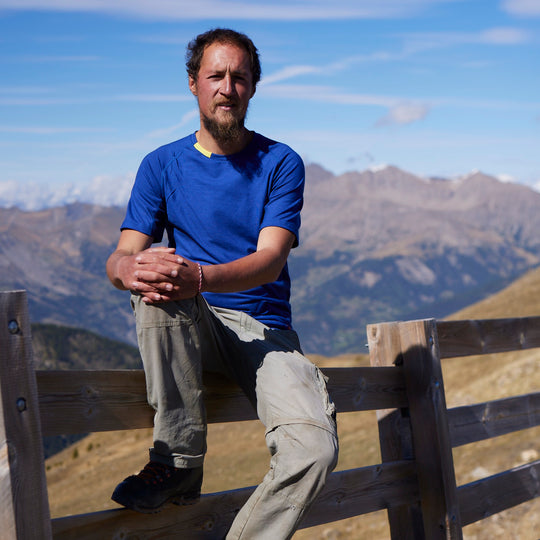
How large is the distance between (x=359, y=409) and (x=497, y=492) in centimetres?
152

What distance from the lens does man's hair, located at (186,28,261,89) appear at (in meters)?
3.77

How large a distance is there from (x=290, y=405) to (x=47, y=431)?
956 millimetres

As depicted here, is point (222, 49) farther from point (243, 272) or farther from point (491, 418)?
point (491, 418)

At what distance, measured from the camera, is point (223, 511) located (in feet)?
10.7

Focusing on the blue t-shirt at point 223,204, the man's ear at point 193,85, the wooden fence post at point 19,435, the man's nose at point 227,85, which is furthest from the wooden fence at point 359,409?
the man's ear at point 193,85

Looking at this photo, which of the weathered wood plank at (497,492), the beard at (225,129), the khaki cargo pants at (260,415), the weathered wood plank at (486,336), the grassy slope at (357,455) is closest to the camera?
the khaki cargo pants at (260,415)

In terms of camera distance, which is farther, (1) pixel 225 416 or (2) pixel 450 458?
(2) pixel 450 458

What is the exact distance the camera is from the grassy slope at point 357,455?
9.05 meters

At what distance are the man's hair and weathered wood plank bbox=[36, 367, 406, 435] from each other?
5.30 ft

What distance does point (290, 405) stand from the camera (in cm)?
303

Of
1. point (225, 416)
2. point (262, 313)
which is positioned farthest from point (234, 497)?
point (262, 313)

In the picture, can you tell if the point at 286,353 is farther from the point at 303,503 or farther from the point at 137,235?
the point at 137,235

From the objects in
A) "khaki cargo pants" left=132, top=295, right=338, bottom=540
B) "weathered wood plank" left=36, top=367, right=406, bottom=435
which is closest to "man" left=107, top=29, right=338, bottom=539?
"khaki cargo pants" left=132, top=295, right=338, bottom=540

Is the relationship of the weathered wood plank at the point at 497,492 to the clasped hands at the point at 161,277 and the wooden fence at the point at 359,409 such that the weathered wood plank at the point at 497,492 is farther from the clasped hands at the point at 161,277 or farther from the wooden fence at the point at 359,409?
the clasped hands at the point at 161,277
